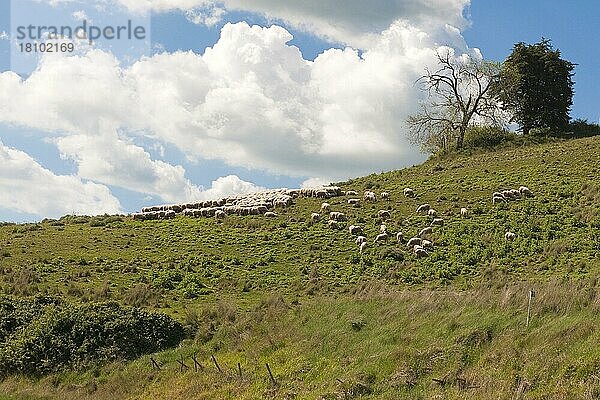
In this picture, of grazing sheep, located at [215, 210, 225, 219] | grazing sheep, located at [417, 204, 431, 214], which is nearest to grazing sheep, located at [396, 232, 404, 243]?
grazing sheep, located at [417, 204, 431, 214]

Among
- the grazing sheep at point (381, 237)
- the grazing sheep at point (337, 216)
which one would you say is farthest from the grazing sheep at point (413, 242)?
the grazing sheep at point (337, 216)

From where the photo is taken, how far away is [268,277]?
120 feet

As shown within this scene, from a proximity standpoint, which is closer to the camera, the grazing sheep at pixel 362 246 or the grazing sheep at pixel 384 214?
the grazing sheep at pixel 362 246

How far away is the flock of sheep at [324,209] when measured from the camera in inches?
1633

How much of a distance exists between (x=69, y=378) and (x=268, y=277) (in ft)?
39.9

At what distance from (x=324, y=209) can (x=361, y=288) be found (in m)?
18.9

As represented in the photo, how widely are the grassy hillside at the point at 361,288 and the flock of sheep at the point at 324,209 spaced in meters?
0.78

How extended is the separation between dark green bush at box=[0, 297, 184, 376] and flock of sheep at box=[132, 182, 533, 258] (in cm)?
1477

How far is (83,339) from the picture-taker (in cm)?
2862

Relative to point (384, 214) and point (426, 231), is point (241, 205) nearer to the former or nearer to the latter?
point (384, 214)

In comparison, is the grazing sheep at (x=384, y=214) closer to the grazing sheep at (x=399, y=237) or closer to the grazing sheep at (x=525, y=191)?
the grazing sheep at (x=399, y=237)

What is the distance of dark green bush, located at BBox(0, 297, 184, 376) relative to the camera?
2808 centimetres

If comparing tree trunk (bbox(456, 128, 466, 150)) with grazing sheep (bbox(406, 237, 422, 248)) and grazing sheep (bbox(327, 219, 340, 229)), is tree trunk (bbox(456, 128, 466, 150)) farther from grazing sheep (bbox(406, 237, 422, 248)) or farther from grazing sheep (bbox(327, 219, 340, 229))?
grazing sheep (bbox(406, 237, 422, 248))

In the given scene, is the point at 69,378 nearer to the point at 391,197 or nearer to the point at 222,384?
the point at 222,384
